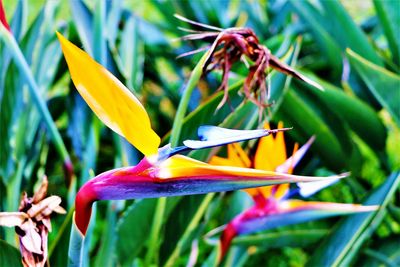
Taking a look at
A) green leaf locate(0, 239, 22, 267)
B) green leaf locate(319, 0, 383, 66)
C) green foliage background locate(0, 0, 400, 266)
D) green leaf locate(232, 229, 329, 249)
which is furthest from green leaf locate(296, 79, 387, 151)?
green leaf locate(0, 239, 22, 267)

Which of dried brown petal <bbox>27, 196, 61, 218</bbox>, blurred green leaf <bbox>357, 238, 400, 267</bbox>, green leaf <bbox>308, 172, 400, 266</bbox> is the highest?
dried brown petal <bbox>27, 196, 61, 218</bbox>

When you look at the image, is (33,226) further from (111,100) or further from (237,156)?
(237,156)

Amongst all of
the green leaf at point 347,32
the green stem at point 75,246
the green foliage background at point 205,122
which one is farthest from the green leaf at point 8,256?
the green leaf at point 347,32

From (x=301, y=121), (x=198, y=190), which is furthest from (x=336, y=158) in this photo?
(x=198, y=190)

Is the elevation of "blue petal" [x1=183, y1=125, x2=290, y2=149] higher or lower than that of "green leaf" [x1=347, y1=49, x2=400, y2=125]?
higher

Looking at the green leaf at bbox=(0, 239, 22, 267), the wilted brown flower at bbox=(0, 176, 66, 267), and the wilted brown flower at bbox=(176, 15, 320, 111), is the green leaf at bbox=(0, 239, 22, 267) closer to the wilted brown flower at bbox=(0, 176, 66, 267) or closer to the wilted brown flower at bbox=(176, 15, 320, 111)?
the wilted brown flower at bbox=(0, 176, 66, 267)

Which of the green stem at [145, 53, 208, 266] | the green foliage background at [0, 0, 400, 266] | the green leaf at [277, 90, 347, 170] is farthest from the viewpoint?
the green leaf at [277, 90, 347, 170]

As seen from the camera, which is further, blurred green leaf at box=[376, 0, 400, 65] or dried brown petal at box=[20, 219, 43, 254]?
blurred green leaf at box=[376, 0, 400, 65]

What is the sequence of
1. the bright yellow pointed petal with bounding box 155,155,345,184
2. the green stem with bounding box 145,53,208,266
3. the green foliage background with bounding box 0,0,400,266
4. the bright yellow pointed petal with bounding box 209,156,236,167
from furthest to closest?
the green foliage background with bounding box 0,0,400,266, the bright yellow pointed petal with bounding box 209,156,236,167, the green stem with bounding box 145,53,208,266, the bright yellow pointed petal with bounding box 155,155,345,184
